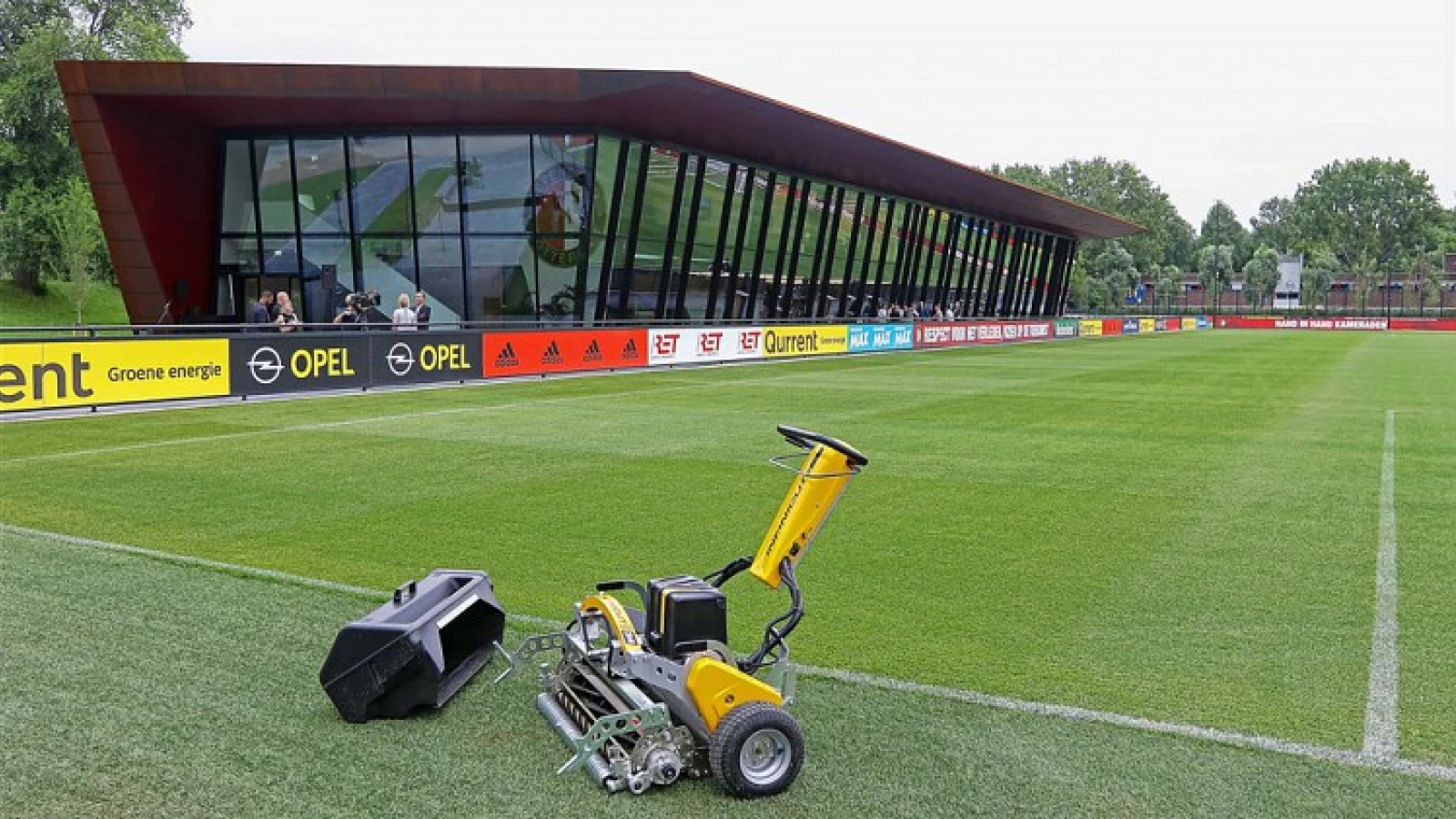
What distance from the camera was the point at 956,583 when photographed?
23.6ft

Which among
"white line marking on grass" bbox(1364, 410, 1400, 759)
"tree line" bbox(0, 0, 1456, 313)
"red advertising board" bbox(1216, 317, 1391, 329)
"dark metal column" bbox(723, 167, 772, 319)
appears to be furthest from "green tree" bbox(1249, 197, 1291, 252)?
"white line marking on grass" bbox(1364, 410, 1400, 759)

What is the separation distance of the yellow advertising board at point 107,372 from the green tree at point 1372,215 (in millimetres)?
155481

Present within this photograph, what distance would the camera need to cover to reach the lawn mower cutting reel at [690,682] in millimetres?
4074

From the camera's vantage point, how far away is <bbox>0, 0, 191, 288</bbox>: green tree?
51.6m

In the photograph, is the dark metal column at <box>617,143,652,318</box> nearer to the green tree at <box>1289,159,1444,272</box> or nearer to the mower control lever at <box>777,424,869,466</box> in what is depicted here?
the mower control lever at <box>777,424,869,466</box>

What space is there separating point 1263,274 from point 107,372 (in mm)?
135467

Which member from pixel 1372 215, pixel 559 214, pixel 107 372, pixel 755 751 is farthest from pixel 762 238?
pixel 1372 215

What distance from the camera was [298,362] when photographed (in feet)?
66.2

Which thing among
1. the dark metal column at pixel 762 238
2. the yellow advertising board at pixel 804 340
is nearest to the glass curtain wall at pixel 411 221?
the yellow advertising board at pixel 804 340

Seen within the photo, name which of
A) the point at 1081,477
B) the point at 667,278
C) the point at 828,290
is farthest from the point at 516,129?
the point at 1081,477

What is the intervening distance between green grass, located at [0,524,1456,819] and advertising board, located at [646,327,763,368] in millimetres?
24413

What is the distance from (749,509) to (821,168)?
3119 centimetres

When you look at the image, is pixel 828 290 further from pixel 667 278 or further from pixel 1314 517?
pixel 1314 517

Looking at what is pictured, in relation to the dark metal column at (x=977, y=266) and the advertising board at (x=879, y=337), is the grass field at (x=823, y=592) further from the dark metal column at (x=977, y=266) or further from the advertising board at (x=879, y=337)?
the dark metal column at (x=977, y=266)
